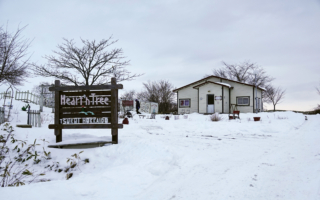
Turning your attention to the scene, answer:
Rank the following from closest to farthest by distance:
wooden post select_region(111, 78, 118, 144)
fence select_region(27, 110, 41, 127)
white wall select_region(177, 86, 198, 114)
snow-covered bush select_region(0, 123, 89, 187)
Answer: snow-covered bush select_region(0, 123, 89, 187) < wooden post select_region(111, 78, 118, 144) < fence select_region(27, 110, 41, 127) < white wall select_region(177, 86, 198, 114)

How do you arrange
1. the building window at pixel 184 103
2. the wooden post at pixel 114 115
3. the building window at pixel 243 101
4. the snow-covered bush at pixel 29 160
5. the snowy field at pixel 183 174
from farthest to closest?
1. the building window at pixel 184 103
2. the building window at pixel 243 101
3. the wooden post at pixel 114 115
4. the snow-covered bush at pixel 29 160
5. the snowy field at pixel 183 174

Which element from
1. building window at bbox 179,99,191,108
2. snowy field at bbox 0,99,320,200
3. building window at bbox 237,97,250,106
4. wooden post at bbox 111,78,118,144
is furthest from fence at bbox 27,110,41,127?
building window at bbox 237,97,250,106

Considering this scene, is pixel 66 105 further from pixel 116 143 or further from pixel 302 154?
pixel 302 154

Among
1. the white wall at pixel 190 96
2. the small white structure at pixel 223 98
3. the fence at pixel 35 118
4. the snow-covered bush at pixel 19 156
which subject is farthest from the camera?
the white wall at pixel 190 96

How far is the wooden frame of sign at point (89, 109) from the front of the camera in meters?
7.21

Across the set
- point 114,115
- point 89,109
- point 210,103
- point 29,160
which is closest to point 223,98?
point 210,103

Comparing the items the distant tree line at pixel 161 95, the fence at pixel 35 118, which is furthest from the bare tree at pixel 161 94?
the fence at pixel 35 118

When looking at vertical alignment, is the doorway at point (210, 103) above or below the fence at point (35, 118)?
above

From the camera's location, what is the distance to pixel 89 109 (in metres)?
7.30

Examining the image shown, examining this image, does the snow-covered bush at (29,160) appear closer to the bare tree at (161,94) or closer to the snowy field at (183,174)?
the snowy field at (183,174)

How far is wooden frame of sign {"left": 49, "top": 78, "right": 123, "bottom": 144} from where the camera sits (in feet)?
23.7

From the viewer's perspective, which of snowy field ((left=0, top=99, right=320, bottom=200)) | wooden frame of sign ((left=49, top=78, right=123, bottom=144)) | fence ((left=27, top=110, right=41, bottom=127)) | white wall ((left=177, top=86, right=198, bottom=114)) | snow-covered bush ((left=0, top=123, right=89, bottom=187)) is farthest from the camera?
white wall ((left=177, top=86, right=198, bottom=114))

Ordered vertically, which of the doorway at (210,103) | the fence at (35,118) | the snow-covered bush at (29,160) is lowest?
the snow-covered bush at (29,160)

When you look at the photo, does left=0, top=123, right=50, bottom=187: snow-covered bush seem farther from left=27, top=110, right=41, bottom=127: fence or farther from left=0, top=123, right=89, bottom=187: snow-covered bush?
left=27, top=110, right=41, bottom=127: fence
